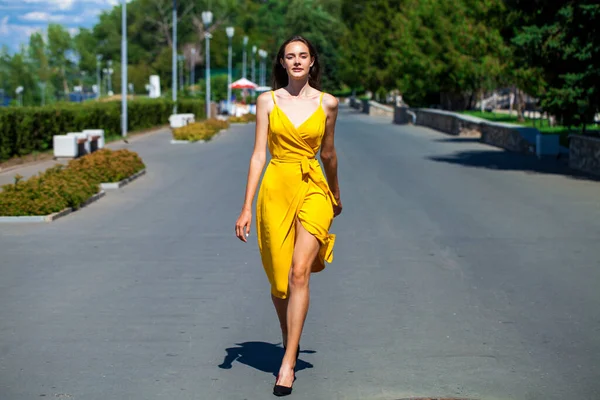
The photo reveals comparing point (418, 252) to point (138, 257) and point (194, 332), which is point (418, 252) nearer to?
point (138, 257)

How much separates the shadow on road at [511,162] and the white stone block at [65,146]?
9545mm

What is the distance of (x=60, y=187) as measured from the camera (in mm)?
15930

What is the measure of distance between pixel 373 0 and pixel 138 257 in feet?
281

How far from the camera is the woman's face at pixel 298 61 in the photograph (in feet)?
20.0

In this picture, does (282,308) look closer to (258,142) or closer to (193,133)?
(258,142)

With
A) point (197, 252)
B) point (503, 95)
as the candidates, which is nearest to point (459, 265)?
point (197, 252)

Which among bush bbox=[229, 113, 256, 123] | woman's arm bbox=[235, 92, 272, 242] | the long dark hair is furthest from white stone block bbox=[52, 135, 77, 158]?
bush bbox=[229, 113, 256, 123]

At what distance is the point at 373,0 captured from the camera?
94.6 metres

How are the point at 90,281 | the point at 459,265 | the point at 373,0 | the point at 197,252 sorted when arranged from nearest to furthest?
the point at 90,281 < the point at 459,265 < the point at 197,252 < the point at 373,0

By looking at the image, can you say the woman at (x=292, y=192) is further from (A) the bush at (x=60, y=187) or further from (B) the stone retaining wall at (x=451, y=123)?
(B) the stone retaining wall at (x=451, y=123)

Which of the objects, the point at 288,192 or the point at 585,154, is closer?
the point at 288,192

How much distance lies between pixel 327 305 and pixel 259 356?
73.8 inches

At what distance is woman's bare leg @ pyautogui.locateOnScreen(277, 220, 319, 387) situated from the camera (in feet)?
Answer: 19.5

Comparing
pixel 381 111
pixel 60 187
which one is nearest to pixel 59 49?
pixel 381 111
